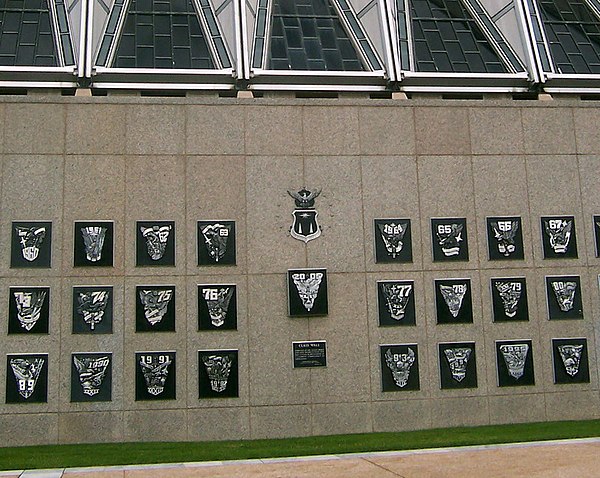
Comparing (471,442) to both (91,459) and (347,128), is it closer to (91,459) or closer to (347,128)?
(91,459)

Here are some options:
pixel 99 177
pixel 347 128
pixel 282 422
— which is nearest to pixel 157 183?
pixel 99 177

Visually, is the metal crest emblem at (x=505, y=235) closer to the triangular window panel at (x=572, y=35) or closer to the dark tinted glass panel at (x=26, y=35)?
the triangular window panel at (x=572, y=35)

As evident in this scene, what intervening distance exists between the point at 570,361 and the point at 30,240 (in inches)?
636

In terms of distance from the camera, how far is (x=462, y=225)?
24.8 meters

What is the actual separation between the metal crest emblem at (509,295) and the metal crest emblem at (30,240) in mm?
13398

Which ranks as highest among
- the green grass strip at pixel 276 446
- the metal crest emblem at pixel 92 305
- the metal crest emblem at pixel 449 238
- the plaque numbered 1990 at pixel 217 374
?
the metal crest emblem at pixel 449 238

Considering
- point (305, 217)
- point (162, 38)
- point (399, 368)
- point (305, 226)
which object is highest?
point (162, 38)

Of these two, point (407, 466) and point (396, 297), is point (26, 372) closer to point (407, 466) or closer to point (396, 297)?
point (396, 297)

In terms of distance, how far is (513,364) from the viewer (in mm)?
24203

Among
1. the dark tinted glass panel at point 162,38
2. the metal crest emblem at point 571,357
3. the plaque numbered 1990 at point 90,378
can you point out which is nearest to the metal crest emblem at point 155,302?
the plaque numbered 1990 at point 90,378

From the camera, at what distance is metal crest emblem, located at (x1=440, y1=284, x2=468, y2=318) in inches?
957

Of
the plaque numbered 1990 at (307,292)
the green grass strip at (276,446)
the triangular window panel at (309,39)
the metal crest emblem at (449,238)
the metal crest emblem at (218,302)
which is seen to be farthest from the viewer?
the triangular window panel at (309,39)

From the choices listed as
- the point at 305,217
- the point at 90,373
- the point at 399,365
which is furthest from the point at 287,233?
the point at 90,373

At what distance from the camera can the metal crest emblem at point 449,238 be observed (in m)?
24.6
